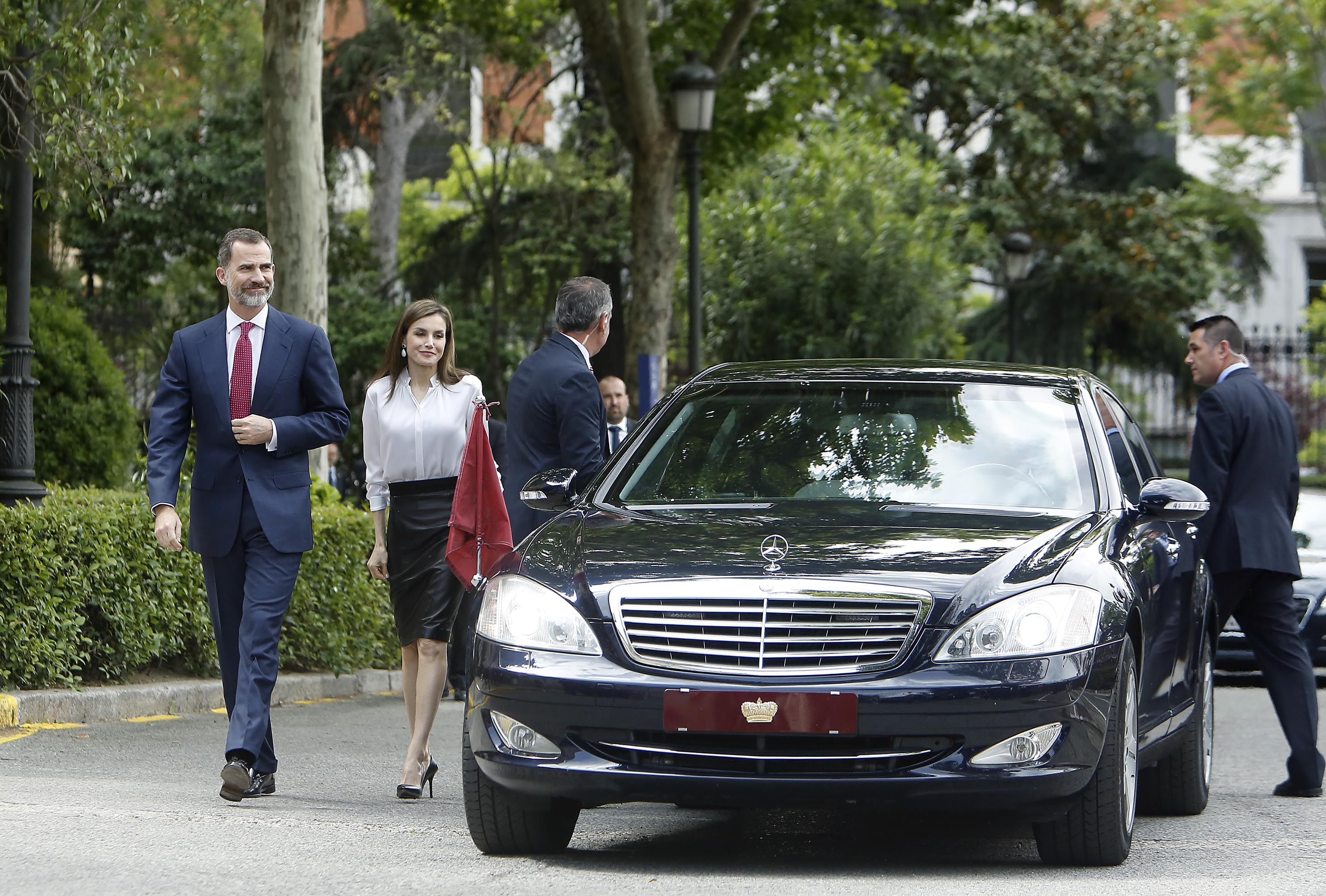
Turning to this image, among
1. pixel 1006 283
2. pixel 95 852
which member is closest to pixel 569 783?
pixel 95 852

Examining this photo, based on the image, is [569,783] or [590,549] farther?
[590,549]

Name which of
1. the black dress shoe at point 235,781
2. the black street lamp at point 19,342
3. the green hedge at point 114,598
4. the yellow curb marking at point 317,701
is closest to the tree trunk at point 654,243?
the green hedge at point 114,598

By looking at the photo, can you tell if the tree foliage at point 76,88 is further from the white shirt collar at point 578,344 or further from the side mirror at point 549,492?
the side mirror at point 549,492

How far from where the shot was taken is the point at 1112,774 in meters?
5.25

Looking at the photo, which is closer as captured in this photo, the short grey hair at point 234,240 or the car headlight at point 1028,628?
the car headlight at point 1028,628

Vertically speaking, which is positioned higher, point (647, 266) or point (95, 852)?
point (647, 266)

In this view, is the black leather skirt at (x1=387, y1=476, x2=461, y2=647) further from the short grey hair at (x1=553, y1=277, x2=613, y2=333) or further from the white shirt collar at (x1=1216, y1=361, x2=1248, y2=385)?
the white shirt collar at (x1=1216, y1=361, x2=1248, y2=385)

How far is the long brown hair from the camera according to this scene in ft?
23.5

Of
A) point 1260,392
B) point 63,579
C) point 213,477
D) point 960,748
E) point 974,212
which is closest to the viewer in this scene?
point 960,748

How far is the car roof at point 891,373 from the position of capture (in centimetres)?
668

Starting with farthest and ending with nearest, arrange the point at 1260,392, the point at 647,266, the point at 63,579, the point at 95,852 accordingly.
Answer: the point at 647,266 < the point at 63,579 < the point at 1260,392 < the point at 95,852

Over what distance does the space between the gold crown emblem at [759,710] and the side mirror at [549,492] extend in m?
1.53

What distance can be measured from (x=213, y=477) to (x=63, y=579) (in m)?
2.82

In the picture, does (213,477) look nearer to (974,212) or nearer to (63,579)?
(63,579)
